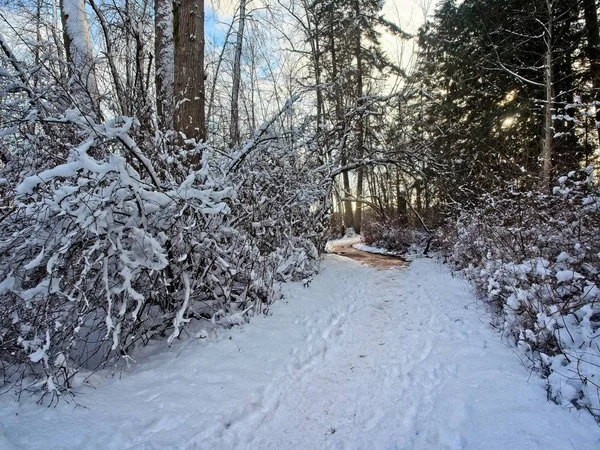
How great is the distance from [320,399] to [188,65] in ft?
14.6

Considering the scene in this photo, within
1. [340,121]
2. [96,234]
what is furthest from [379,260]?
[96,234]

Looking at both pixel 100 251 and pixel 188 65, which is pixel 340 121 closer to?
pixel 188 65

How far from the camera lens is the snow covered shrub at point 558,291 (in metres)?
2.38

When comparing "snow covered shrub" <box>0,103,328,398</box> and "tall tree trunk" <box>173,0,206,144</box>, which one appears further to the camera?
"tall tree trunk" <box>173,0,206,144</box>

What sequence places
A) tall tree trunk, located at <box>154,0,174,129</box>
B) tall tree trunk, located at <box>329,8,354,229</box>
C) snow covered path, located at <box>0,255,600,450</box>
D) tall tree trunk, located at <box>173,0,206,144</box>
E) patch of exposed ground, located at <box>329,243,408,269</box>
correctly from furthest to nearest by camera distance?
1. patch of exposed ground, located at <box>329,243,408,269</box>
2. tall tree trunk, located at <box>329,8,354,229</box>
3. tall tree trunk, located at <box>154,0,174,129</box>
4. tall tree trunk, located at <box>173,0,206,144</box>
5. snow covered path, located at <box>0,255,600,450</box>

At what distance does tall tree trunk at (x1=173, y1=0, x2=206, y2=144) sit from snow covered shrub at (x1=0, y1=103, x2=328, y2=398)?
0.61 meters

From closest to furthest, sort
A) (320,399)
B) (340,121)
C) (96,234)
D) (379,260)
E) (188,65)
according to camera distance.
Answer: (96,234) → (320,399) → (188,65) → (340,121) → (379,260)

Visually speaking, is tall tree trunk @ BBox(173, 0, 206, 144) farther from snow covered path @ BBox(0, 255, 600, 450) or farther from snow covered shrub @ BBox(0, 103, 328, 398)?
snow covered path @ BBox(0, 255, 600, 450)

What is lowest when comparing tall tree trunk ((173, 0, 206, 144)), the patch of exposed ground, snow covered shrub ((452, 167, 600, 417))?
the patch of exposed ground

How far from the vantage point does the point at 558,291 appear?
3240mm

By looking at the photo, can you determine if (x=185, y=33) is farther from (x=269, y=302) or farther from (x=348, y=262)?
(x=348, y=262)

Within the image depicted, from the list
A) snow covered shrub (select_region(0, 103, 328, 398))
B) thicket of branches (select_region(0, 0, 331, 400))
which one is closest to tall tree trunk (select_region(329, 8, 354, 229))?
thicket of branches (select_region(0, 0, 331, 400))

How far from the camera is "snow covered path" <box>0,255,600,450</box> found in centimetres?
208

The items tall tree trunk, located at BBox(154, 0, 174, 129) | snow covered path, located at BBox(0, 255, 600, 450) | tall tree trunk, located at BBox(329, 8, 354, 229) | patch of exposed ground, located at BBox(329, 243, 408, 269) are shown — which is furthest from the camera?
patch of exposed ground, located at BBox(329, 243, 408, 269)
